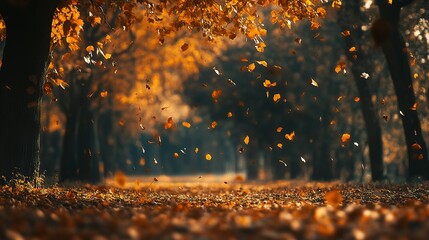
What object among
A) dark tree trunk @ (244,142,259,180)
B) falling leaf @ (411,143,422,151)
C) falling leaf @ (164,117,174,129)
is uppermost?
dark tree trunk @ (244,142,259,180)

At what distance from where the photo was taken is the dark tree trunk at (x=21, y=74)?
14.2 meters

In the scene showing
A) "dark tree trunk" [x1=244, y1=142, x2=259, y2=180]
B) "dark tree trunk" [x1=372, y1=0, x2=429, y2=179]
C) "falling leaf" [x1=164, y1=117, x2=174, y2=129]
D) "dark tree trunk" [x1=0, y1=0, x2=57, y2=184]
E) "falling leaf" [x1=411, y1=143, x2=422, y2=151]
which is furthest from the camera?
"dark tree trunk" [x1=244, y1=142, x2=259, y2=180]

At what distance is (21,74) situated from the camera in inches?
565

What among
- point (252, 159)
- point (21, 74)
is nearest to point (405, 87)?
point (21, 74)

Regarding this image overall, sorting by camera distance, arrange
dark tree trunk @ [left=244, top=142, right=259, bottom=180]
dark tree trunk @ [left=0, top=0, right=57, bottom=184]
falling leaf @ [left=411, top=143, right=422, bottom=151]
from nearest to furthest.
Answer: dark tree trunk @ [left=0, top=0, right=57, bottom=184], falling leaf @ [left=411, top=143, right=422, bottom=151], dark tree trunk @ [left=244, top=142, right=259, bottom=180]

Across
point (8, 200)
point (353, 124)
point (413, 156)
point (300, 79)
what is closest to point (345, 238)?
point (8, 200)

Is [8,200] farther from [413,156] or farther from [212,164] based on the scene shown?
[212,164]

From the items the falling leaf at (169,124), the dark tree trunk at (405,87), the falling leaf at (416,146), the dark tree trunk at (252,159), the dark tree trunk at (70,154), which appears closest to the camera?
the falling leaf at (169,124)

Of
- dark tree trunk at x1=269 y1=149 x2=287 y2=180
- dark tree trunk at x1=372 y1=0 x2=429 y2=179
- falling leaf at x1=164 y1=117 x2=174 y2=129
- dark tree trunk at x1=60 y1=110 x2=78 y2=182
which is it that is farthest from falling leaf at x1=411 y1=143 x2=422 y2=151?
dark tree trunk at x1=269 y1=149 x2=287 y2=180

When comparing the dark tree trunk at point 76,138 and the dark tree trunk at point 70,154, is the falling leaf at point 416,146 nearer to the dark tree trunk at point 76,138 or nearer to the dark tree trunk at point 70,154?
the dark tree trunk at point 76,138

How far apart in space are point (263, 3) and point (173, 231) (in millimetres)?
9431

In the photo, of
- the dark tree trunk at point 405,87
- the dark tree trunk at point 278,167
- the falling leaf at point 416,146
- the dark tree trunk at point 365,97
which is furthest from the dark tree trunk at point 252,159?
the falling leaf at point 416,146

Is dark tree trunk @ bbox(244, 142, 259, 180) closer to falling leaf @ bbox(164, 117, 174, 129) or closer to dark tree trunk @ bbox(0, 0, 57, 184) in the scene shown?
falling leaf @ bbox(164, 117, 174, 129)

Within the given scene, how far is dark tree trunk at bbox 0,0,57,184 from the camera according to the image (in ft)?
46.5
